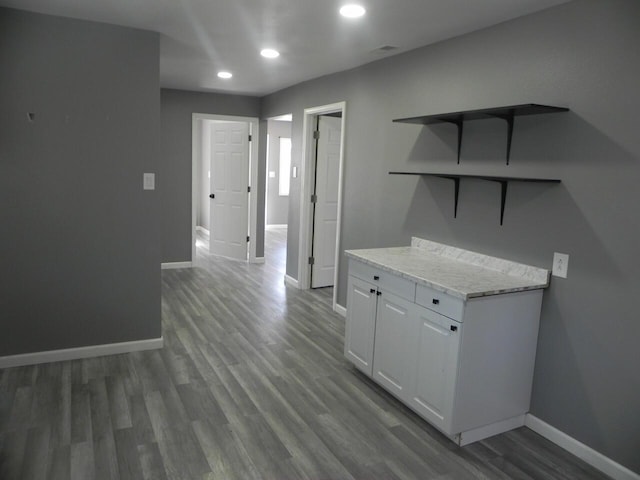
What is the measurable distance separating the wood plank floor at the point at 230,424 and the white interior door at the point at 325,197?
1793mm

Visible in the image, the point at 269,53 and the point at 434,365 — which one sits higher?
the point at 269,53

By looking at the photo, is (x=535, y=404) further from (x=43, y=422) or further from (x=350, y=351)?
(x=43, y=422)

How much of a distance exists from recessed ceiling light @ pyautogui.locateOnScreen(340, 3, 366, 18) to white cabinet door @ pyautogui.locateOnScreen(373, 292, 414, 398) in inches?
69.3

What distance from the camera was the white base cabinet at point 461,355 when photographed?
98.3 inches

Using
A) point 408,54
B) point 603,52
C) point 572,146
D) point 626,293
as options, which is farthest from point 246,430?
point 408,54

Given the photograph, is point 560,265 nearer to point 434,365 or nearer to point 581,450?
point 434,365

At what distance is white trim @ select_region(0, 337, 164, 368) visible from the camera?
332 centimetres

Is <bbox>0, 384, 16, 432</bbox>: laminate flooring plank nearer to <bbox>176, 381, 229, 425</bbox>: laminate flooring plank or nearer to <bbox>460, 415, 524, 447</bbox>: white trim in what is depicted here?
<bbox>176, 381, 229, 425</bbox>: laminate flooring plank

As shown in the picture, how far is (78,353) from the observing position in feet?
11.5

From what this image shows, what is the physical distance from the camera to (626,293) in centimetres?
231

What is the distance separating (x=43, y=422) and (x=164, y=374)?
2.69 feet

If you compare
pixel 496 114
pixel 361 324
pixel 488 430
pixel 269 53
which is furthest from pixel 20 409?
pixel 496 114

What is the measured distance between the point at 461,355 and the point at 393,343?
587mm

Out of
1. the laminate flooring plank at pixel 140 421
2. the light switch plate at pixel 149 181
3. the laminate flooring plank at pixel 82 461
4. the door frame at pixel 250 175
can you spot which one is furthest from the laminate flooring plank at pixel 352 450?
the door frame at pixel 250 175
